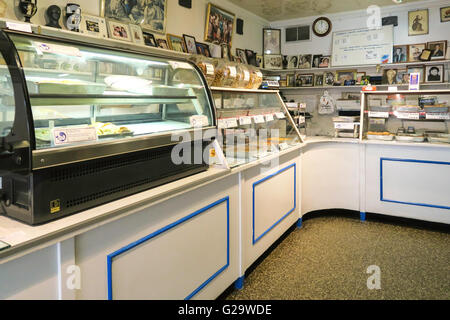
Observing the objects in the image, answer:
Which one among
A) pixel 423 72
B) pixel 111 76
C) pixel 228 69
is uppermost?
pixel 423 72

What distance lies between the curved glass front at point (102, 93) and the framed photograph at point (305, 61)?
4.26 meters

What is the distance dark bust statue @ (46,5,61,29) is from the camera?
9.41 ft

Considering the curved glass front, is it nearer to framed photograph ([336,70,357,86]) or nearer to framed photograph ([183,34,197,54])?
framed photograph ([183,34,197,54])

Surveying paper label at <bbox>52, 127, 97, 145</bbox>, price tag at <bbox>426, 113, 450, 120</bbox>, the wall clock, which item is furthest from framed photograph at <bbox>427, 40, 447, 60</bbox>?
paper label at <bbox>52, 127, 97, 145</bbox>

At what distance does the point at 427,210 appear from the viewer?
151 inches

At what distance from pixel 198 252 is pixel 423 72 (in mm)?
4820

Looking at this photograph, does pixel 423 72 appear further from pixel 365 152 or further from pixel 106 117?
pixel 106 117

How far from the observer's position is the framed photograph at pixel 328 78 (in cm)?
591

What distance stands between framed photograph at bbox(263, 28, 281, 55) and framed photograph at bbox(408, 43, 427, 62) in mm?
2134

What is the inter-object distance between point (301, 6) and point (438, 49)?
6.89 feet

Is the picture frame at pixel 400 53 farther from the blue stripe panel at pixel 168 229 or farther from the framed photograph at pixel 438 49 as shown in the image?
the blue stripe panel at pixel 168 229

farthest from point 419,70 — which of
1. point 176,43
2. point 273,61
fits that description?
point 176,43
